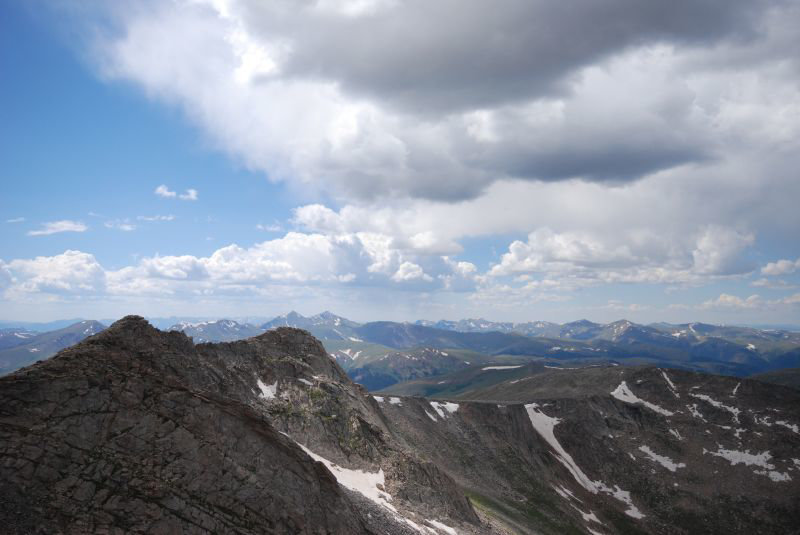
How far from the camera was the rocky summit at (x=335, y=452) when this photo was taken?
78.5 feet

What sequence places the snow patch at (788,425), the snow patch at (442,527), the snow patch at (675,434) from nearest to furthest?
the snow patch at (442,527)
the snow patch at (788,425)
the snow patch at (675,434)

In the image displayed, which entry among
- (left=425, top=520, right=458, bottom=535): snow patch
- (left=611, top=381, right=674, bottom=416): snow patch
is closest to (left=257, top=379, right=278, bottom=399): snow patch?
(left=425, top=520, right=458, bottom=535): snow patch

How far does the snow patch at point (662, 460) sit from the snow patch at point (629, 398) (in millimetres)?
19239

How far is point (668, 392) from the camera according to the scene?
14100 centimetres

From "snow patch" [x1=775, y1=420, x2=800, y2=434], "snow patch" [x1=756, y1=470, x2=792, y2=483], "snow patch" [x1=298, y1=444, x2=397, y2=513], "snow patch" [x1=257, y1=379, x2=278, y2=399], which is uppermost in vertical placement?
"snow patch" [x1=257, y1=379, x2=278, y2=399]

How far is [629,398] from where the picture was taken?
465 ft

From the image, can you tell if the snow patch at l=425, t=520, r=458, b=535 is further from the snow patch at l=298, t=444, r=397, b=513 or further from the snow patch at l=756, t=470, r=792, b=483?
the snow patch at l=756, t=470, r=792, b=483

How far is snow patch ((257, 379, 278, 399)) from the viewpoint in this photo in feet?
179

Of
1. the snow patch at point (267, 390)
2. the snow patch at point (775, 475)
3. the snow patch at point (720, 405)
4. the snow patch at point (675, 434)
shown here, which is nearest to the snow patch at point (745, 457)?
the snow patch at point (775, 475)

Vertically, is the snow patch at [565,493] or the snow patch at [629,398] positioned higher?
the snow patch at [629,398]

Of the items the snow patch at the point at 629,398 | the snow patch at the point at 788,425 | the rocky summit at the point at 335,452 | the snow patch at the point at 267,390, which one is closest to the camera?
the rocky summit at the point at 335,452

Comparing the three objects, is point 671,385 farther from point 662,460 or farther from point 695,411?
point 662,460

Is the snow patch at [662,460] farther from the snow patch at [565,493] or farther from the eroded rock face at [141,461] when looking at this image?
the eroded rock face at [141,461]

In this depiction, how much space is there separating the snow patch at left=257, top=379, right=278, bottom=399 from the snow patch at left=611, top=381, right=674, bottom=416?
119 metres
